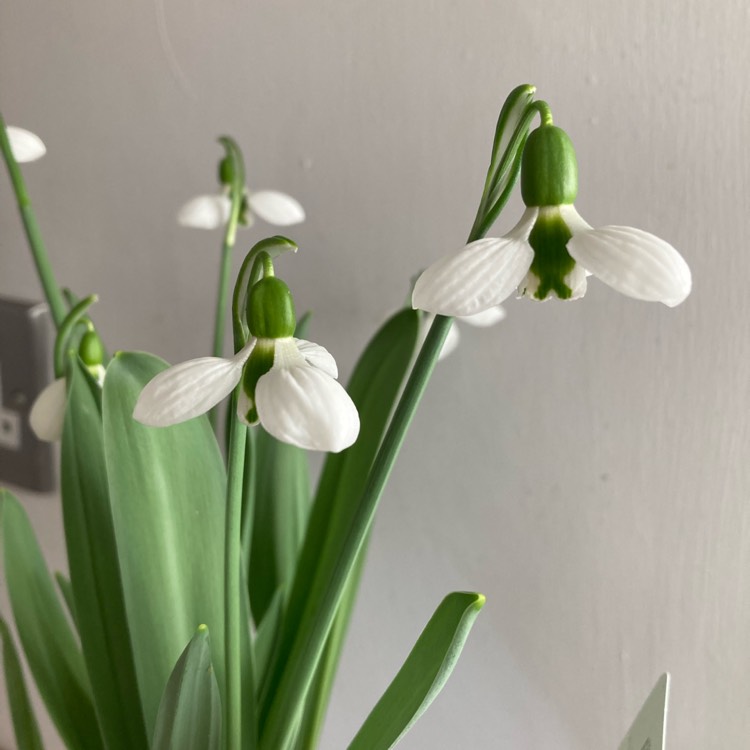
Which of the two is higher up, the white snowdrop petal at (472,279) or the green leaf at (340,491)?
the white snowdrop petal at (472,279)

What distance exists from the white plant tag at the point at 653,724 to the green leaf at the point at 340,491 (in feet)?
0.59

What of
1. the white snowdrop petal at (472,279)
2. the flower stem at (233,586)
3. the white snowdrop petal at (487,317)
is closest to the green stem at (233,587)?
the flower stem at (233,586)

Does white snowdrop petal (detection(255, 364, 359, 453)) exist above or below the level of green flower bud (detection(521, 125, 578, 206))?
below

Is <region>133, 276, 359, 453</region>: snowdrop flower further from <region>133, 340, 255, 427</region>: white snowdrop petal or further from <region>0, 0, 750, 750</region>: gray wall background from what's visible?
<region>0, 0, 750, 750</region>: gray wall background

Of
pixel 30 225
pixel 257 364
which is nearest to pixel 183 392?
pixel 257 364

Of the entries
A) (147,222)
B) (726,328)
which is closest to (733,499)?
(726,328)

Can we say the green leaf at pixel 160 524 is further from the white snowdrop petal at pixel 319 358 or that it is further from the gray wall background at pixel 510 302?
the gray wall background at pixel 510 302

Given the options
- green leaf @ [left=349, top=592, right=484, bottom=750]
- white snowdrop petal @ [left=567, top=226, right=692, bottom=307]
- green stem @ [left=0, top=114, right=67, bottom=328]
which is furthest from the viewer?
green stem @ [left=0, top=114, right=67, bottom=328]

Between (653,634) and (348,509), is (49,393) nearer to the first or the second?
(348,509)

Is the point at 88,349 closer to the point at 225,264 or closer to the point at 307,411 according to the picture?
the point at 225,264

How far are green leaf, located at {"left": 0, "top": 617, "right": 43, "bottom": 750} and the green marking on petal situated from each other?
0.39 meters

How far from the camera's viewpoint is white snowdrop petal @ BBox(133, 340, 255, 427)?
32 cm

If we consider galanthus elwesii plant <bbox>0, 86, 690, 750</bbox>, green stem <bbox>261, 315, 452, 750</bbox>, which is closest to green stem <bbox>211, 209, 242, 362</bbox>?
galanthus elwesii plant <bbox>0, 86, 690, 750</bbox>

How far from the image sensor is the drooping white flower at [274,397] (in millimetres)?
302
